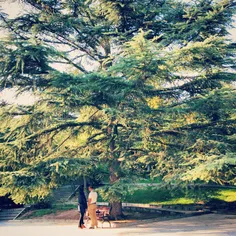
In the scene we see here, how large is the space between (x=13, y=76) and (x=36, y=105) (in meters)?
1.55

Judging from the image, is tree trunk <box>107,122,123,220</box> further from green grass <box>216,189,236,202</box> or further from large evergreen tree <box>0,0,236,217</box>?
green grass <box>216,189,236,202</box>

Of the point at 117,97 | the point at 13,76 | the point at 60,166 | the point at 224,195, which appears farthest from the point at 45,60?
the point at 224,195

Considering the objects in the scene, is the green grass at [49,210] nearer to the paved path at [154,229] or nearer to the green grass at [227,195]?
the paved path at [154,229]

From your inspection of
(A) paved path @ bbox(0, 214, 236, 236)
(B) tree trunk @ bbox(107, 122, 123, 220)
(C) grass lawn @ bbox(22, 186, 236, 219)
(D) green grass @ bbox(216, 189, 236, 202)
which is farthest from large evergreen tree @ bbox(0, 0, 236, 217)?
(D) green grass @ bbox(216, 189, 236, 202)

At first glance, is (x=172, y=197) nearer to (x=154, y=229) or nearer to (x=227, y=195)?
(x=227, y=195)

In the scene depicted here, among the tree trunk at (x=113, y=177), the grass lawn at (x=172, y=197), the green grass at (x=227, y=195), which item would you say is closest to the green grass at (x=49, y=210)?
the grass lawn at (x=172, y=197)

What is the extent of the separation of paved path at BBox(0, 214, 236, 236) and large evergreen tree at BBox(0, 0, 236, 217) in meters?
1.50

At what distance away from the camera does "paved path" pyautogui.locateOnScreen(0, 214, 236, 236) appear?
40.4ft

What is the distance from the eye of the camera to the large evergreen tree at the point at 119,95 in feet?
39.7

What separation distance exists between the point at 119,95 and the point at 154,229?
222 inches

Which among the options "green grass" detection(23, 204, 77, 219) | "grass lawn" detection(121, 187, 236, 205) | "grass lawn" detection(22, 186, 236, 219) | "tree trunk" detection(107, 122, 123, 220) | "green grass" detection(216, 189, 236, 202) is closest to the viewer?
"tree trunk" detection(107, 122, 123, 220)

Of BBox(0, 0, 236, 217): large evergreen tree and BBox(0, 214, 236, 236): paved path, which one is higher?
BBox(0, 0, 236, 217): large evergreen tree

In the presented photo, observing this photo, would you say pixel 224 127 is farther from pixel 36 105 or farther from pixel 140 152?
pixel 36 105

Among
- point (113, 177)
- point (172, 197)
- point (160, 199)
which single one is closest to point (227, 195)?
point (172, 197)
